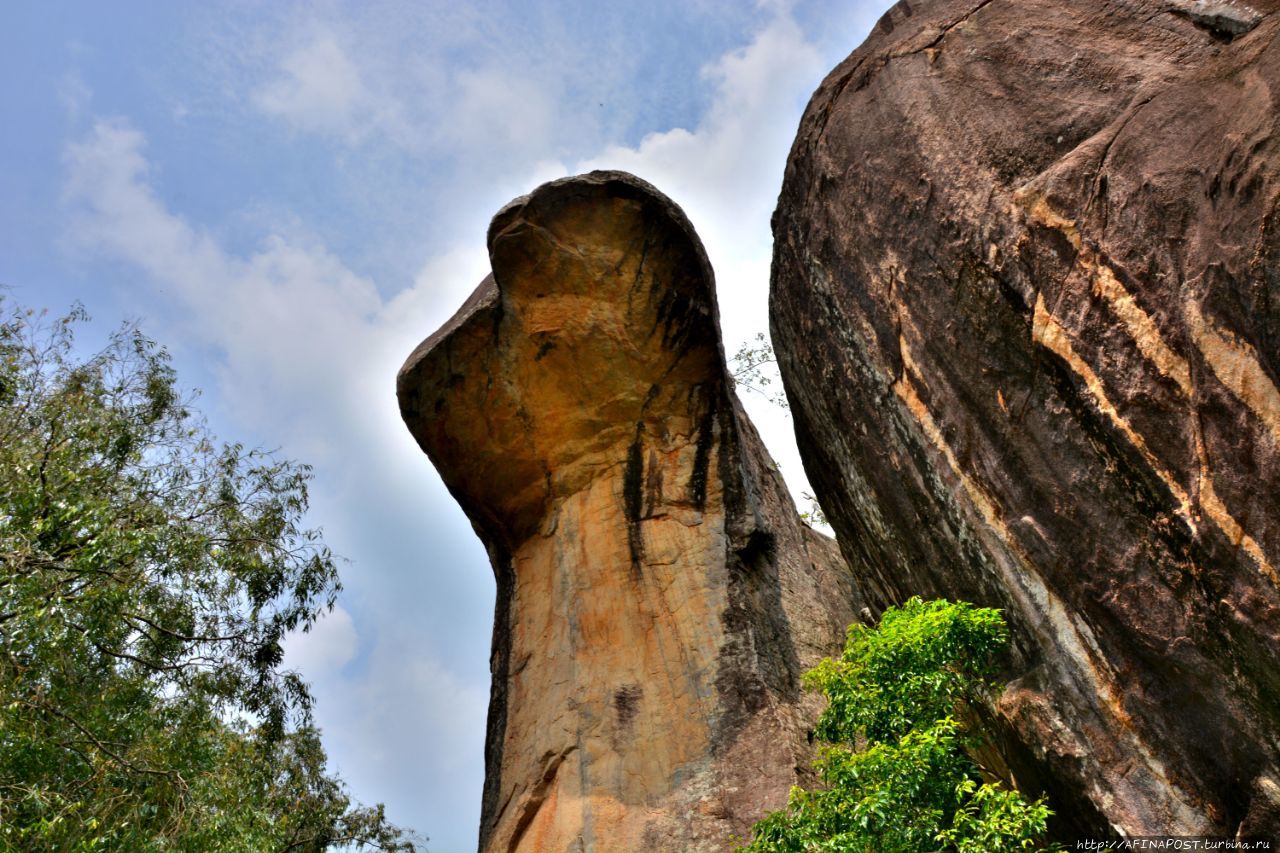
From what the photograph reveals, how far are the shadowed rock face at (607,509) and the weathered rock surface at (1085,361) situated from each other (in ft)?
8.26

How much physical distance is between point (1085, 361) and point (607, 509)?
6435 mm

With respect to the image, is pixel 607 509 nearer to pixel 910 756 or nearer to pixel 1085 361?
pixel 910 756

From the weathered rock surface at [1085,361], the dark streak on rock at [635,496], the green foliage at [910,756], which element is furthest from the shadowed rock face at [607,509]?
the weathered rock surface at [1085,361]

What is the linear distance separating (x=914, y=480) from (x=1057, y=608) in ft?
5.07

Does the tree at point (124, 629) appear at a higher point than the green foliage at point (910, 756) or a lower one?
higher

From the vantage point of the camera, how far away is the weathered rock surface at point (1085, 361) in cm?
625

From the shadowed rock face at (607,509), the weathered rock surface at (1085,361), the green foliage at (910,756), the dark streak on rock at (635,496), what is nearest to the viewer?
the weathered rock surface at (1085,361)

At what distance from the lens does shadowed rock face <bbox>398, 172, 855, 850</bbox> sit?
35.4 ft

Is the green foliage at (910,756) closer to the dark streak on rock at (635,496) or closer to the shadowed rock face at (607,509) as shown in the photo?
the shadowed rock face at (607,509)

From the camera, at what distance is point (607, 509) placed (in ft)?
40.5

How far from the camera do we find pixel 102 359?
15961 mm

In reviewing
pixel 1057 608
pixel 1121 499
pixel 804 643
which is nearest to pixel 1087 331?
pixel 1121 499

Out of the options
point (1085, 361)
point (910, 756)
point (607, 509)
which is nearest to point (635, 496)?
point (607, 509)

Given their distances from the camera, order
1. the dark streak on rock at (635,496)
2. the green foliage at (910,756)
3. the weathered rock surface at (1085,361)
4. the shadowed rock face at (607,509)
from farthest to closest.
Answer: the dark streak on rock at (635,496), the shadowed rock face at (607,509), the green foliage at (910,756), the weathered rock surface at (1085,361)
